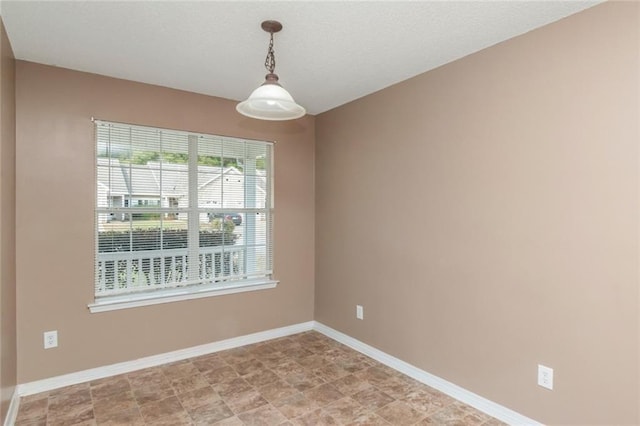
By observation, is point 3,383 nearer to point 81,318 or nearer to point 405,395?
point 81,318

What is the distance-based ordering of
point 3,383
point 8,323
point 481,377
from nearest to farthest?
point 3,383 < point 8,323 < point 481,377

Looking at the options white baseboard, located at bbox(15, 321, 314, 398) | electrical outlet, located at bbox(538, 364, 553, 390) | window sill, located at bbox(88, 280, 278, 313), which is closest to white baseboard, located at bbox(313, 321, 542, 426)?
electrical outlet, located at bbox(538, 364, 553, 390)

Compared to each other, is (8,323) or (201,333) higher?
(8,323)

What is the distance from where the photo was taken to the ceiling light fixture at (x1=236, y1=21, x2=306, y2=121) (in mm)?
1833

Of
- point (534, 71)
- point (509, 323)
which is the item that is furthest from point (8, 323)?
point (534, 71)

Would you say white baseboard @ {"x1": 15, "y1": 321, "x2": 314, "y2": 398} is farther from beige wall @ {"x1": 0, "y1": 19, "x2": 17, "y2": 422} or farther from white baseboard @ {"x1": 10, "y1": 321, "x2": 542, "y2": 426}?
beige wall @ {"x1": 0, "y1": 19, "x2": 17, "y2": 422}

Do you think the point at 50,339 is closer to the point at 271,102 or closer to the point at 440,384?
the point at 271,102

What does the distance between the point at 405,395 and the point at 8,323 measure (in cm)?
270

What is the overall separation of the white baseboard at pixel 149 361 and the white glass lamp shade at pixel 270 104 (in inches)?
94.3

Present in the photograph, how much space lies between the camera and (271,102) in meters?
1.88

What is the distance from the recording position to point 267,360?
3.29m

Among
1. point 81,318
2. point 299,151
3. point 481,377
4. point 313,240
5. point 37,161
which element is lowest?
point 481,377

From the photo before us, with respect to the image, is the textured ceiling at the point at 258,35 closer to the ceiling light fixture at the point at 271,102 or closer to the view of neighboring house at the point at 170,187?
the ceiling light fixture at the point at 271,102

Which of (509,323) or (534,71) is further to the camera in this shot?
(509,323)
